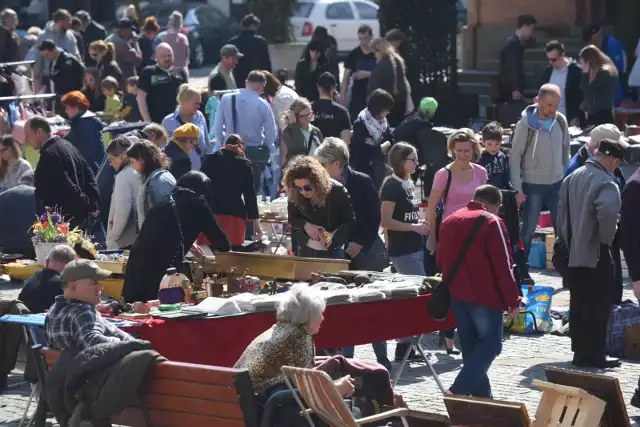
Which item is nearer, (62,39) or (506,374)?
(506,374)

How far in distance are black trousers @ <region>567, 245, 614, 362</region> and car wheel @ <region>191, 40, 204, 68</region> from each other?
2776 cm

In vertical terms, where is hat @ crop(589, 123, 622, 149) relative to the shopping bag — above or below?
above

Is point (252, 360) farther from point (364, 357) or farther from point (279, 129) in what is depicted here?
point (279, 129)

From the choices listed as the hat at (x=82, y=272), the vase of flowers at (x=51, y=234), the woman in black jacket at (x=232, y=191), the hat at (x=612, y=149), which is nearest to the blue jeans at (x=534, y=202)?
the woman in black jacket at (x=232, y=191)

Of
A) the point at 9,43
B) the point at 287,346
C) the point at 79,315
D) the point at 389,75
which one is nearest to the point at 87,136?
the point at 389,75

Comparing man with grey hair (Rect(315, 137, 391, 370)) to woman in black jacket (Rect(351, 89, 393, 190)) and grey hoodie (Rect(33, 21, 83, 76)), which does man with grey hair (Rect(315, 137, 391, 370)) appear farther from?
grey hoodie (Rect(33, 21, 83, 76))

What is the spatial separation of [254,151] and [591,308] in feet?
21.6

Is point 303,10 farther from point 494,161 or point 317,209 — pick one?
point 317,209

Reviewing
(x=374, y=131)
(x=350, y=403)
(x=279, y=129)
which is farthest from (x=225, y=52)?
(x=350, y=403)

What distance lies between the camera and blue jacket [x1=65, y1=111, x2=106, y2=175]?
1634 centimetres

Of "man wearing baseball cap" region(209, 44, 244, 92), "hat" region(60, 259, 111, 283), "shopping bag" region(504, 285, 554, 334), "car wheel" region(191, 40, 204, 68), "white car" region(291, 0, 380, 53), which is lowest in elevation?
"car wheel" region(191, 40, 204, 68)

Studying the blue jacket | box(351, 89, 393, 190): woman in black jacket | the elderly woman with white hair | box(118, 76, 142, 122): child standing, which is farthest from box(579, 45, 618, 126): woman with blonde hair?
the elderly woman with white hair

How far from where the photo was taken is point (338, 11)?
128 feet

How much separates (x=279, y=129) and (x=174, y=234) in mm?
8589
